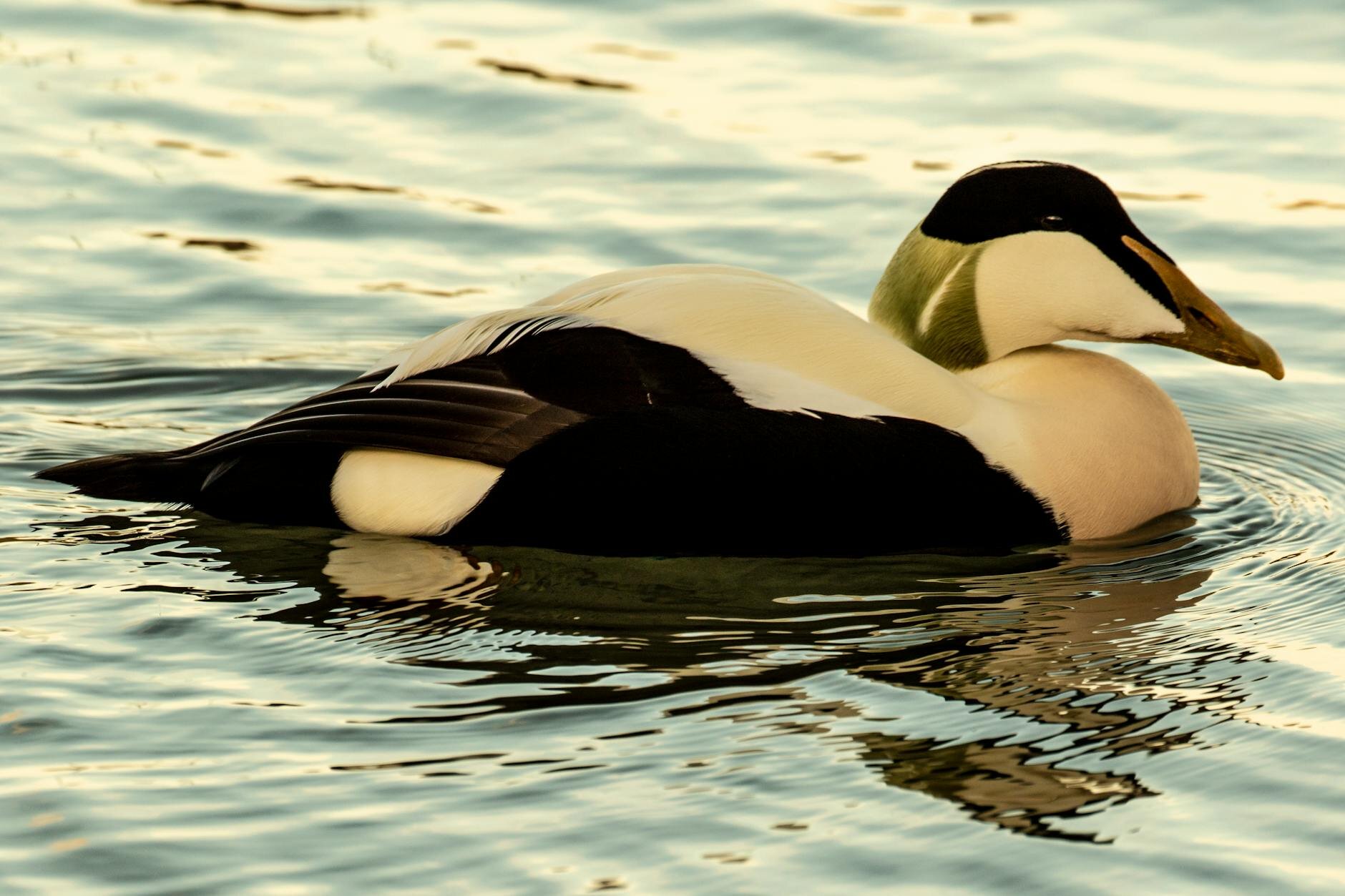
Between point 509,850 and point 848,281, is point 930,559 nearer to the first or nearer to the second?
point 509,850

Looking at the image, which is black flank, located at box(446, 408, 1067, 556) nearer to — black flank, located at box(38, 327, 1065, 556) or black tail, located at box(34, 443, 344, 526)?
black flank, located at box(38, 327, 1065, 556)

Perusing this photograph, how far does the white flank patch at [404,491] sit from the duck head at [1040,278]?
1217mm

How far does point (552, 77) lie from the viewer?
931 cm

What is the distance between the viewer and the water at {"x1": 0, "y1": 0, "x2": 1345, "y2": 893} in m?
3.89

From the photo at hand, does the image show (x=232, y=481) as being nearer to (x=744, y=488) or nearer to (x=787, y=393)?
(x=744, y=488)

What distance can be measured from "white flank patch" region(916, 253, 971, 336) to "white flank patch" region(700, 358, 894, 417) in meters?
0.51

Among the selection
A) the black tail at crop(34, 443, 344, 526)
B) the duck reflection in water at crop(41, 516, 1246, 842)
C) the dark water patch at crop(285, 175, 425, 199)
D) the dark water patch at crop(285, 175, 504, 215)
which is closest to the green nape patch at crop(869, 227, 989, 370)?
the duck reflection in water at crop(41, 516, 1246, 842)

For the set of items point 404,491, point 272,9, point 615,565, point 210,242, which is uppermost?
point 272,9

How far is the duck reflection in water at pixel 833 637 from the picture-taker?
13.9 feet

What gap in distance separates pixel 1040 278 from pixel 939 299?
246 mm

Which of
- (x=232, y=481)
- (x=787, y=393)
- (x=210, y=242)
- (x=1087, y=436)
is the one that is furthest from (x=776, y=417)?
(x=210, y=242)

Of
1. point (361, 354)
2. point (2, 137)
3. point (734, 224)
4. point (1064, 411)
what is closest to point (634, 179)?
point (734, 224)

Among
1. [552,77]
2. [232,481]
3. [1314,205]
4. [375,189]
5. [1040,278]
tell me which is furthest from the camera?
[552,77]

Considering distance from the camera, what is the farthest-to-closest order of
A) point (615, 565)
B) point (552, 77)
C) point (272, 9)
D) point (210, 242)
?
point (272, 9) < point (552, 77) < point (210, 242) < point (615, 565)
